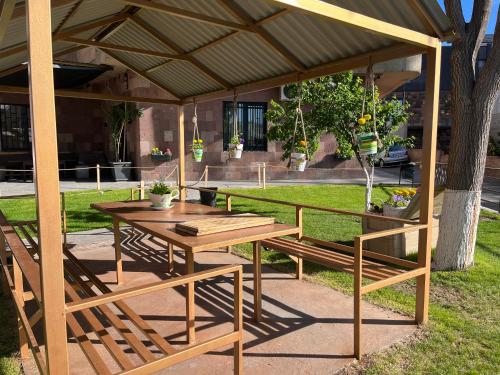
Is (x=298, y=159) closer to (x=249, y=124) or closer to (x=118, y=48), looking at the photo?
(x=118, y=48)

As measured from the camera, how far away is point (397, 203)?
20.4 ft

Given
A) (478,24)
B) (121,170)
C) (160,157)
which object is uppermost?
(478,24)

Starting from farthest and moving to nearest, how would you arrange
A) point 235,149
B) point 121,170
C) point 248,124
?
1. point 248,124
2. point 121,170
3. point 235,149

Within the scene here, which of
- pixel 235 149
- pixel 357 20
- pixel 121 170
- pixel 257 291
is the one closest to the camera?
pixel 357 20

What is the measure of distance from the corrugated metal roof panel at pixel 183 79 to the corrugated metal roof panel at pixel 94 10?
3.90ft

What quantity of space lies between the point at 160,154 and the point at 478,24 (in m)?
11.2

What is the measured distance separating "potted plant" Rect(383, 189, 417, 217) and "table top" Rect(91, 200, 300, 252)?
3028 mm

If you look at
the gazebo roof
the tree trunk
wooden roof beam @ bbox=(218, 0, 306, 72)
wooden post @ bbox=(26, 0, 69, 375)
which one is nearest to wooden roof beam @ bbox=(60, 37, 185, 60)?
the gazebo roof

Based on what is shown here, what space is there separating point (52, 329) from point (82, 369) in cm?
122

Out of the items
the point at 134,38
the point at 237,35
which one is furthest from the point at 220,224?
the point at 134,38

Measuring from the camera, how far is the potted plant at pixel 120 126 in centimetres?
1430

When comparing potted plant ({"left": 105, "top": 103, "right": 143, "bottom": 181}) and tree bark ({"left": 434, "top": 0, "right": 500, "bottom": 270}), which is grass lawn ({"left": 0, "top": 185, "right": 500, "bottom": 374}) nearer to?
tree bark ({"left": 434, "top": 0, "right": 500, "bottom": 270})

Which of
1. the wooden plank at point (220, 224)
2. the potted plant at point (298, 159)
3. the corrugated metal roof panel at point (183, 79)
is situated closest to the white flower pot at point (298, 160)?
the potted plant at point (298, 159)

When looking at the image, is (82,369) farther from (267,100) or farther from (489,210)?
(267,100)
